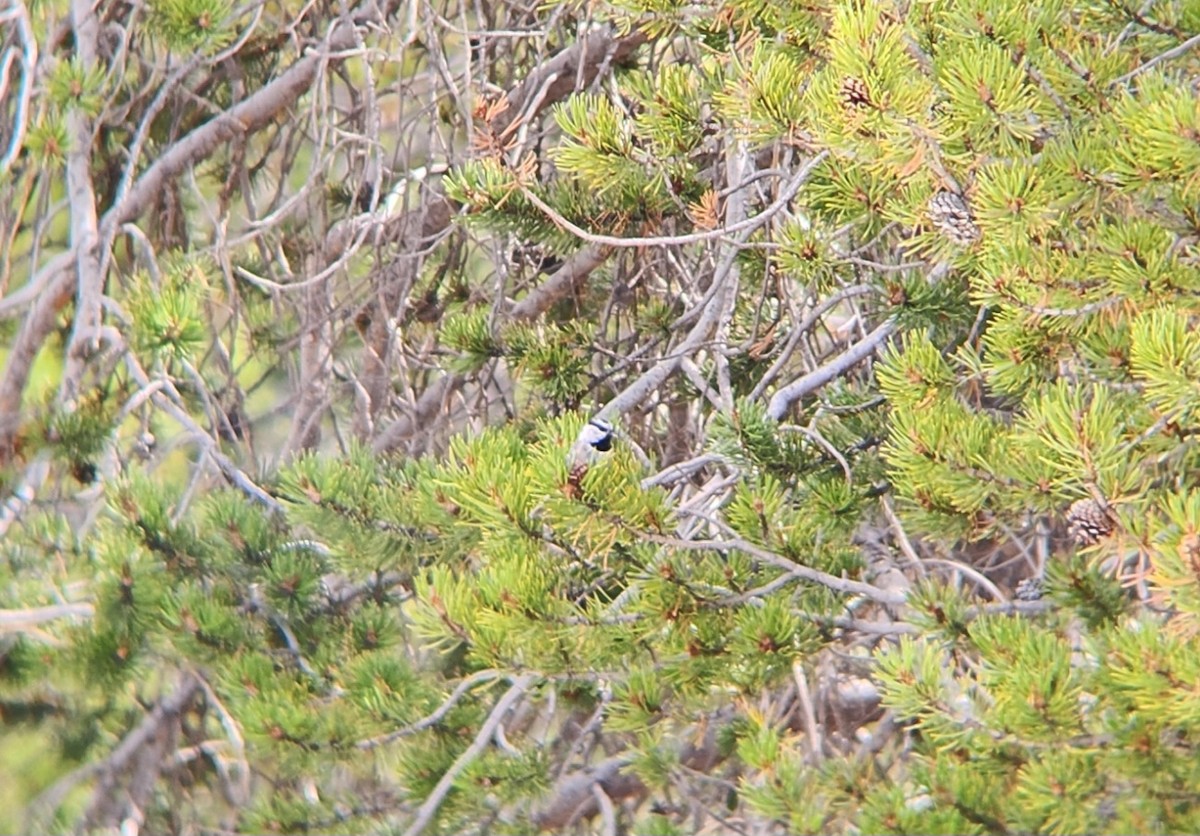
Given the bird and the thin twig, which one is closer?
the bird

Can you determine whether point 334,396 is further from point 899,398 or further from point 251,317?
point 899,398

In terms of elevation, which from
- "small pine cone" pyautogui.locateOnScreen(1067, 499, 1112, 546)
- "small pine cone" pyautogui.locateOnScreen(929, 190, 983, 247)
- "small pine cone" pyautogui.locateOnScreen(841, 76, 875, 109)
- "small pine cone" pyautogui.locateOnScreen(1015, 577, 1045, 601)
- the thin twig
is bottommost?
the thin twig

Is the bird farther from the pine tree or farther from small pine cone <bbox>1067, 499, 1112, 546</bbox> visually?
small pine cone <bbox>1067, 499, 1112, 546</bbox>

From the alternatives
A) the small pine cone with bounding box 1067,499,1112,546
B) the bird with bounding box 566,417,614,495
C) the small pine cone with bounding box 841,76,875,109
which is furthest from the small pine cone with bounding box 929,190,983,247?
the bird with bounding box 566,417,614,495

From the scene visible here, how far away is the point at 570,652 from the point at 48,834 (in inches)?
45.5

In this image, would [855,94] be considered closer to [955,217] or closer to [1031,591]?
[955,217]

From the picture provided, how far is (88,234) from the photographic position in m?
1.91

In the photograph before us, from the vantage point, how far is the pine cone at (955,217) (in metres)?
1.07

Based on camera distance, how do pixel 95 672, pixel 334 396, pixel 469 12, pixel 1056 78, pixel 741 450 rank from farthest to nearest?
pixel 469 12
pixel 334 396
pixel 95 672
pixel 741 450
pixel 1056 78

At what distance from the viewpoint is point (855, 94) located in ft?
3.29

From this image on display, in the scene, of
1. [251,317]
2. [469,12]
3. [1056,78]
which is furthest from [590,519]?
[469,12]

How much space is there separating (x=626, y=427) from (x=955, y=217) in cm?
67

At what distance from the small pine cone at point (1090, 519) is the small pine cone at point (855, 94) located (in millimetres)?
341

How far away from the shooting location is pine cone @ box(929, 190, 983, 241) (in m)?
1.07
